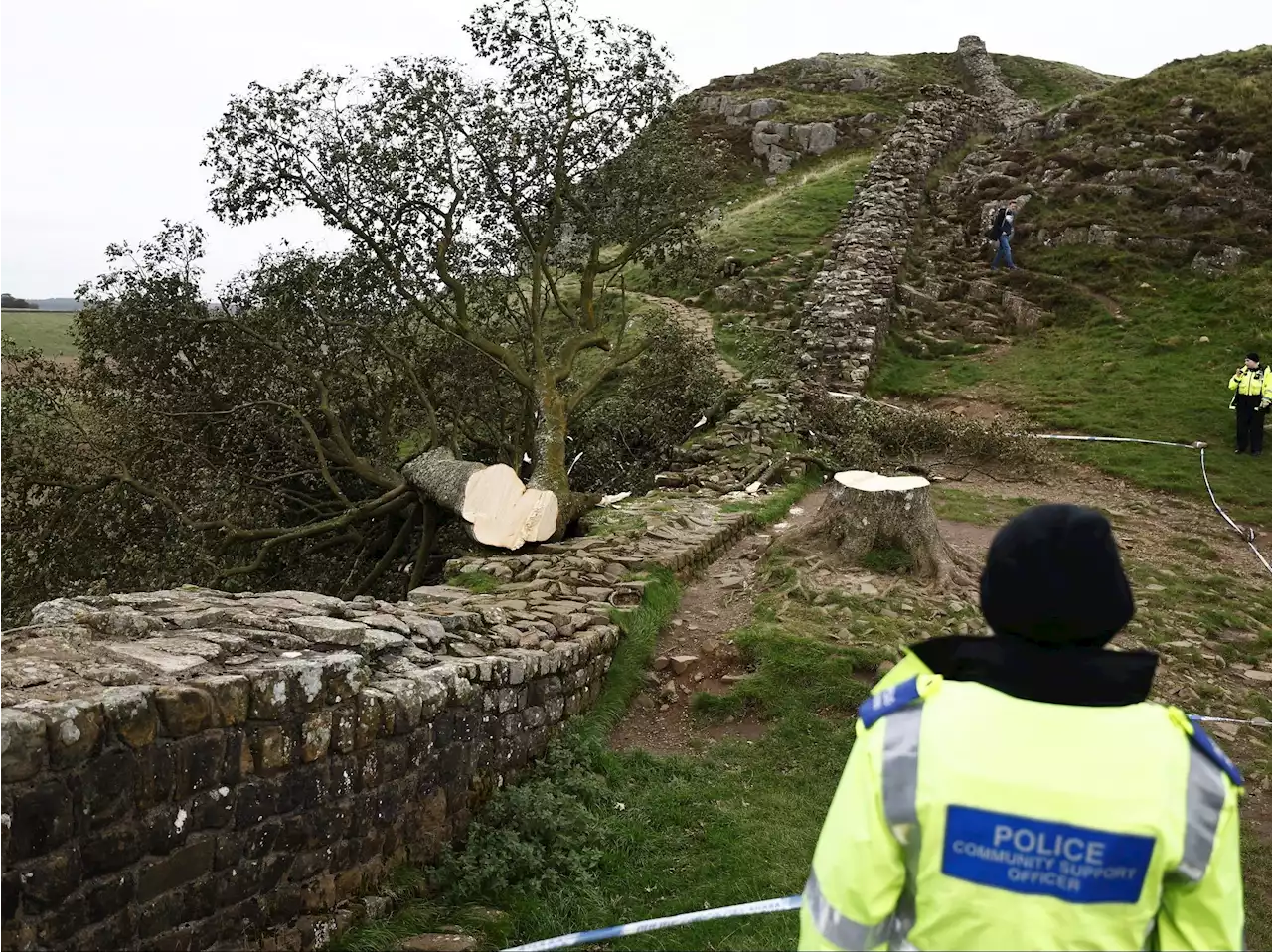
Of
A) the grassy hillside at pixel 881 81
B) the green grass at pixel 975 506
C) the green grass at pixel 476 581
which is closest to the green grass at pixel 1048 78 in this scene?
the grassy hillside at pixel 881 81

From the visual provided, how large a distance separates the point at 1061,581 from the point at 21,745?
3245mm

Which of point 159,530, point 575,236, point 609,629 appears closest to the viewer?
point 609,629

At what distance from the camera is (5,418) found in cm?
1229

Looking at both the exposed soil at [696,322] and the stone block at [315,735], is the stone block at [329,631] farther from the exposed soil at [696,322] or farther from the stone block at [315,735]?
the exposed soil at [696,322]

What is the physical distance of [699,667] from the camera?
771 cm

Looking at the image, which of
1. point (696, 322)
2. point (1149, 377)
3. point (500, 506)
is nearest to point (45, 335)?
point (500, 506)

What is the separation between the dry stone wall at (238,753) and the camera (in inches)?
127

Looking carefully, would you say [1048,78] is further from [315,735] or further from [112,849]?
[112,849]

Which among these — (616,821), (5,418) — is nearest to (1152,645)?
(616,821)

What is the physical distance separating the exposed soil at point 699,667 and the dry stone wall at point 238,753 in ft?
2.59

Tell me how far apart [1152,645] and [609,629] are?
15.8 feet

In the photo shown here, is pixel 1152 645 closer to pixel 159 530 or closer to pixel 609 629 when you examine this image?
pixel 609 629

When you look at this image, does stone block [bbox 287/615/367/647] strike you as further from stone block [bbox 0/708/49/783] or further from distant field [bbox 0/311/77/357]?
distant field [bbox 0/311/77/357]

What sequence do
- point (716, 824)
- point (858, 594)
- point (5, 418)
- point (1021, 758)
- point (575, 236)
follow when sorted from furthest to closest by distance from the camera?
1. point (575, 236)
2. point (5, 418)
3. point (858, 594)
4. point (716, 824)
5. point (1021, 758)
